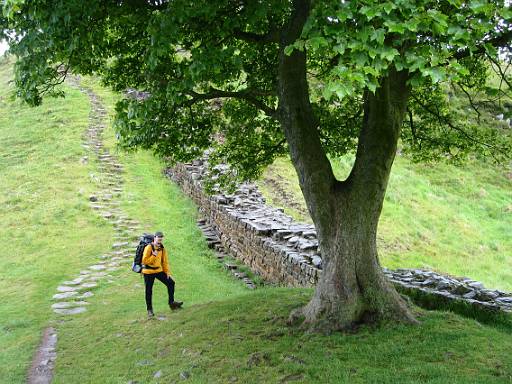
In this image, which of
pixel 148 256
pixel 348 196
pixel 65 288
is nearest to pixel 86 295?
pixel 65 288

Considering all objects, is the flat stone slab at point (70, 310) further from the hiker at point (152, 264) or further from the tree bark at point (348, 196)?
the tree bark at point (348, 196)

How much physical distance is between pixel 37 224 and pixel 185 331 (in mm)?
13205

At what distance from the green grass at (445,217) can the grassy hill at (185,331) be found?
6592 millimetres

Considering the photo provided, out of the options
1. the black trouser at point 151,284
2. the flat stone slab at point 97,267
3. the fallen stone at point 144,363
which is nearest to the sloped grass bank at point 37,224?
the flat stone slab at point 97,267

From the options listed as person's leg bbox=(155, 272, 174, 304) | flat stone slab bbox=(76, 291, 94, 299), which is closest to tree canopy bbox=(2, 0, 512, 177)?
person's leg bbox=(155, 272, 174, 304)

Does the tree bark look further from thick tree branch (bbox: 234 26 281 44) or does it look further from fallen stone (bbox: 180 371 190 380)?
fallen stone (bbox: 180 371 190 380)

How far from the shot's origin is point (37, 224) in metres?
20.7

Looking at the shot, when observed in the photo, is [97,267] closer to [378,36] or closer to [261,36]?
[261,36]

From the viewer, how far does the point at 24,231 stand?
20.0 m

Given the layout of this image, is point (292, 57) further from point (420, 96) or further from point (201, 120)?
point (420, 96)

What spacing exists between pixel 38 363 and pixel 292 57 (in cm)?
752

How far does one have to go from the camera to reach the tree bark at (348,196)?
8273 millimetres

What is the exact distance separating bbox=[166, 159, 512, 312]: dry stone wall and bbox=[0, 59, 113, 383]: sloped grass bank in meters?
4.50

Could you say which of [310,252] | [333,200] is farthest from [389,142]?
[310,252]
